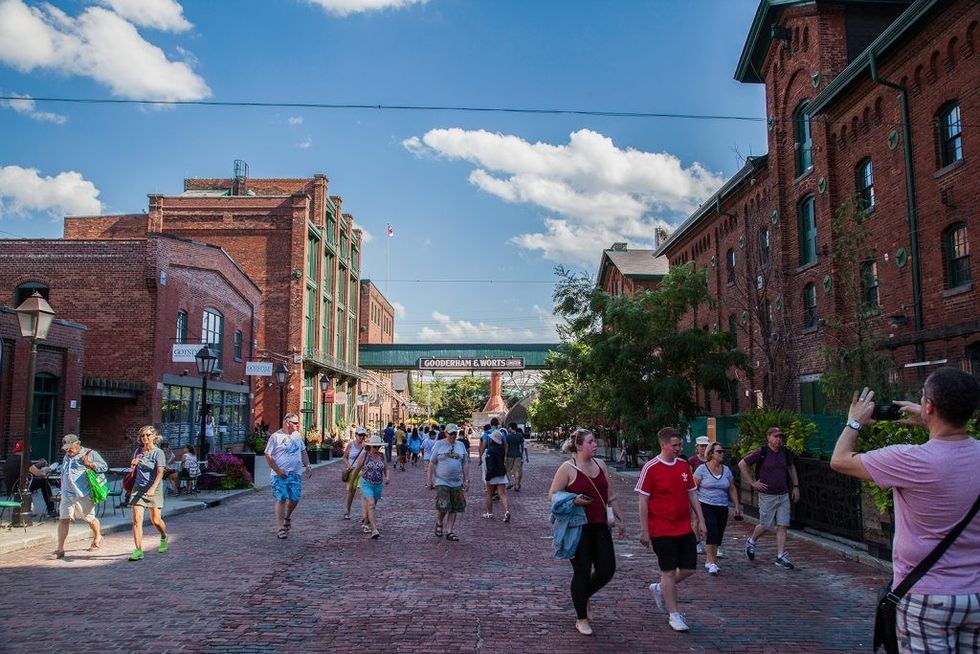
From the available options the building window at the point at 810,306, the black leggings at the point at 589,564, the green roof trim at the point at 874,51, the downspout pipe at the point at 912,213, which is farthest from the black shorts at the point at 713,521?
the building window at the point at 810,306

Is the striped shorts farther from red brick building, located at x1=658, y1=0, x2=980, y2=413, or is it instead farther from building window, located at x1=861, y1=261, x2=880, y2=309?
building window, located at x1=861, y1=261, x2=880, y2=309

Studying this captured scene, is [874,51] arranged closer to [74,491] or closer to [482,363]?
[74,491]

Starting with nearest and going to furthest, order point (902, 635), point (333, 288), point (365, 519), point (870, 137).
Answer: point (902, 635)
point (365, 519)
point (870, 137)
point (333, 288)

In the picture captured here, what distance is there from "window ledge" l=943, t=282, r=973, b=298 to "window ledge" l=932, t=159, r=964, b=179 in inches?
98.4

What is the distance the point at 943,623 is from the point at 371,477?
955 centimetres

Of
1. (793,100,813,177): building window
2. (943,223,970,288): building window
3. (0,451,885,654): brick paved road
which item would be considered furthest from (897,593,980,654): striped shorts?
(793,100,813,177): building window

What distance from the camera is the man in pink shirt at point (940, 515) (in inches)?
126

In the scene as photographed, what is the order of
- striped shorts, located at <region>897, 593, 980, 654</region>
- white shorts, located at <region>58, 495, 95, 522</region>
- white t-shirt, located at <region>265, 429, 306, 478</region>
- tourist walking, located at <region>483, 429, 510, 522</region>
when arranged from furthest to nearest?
1. tourist walking, located at <region>483, 429, 510, 522</region>
2. white t-shirt, located at <region>265, 429, 306, 478</region>
3. white shorts, located at <region>58, 495, 95, 522</region>
4. striped shorts, located at <region>897, 593, 980, 654</region>

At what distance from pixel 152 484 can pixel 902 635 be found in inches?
357

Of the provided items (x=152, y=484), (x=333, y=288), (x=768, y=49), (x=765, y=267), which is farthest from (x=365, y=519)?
(x=333, y=288)

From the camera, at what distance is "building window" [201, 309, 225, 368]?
104 feet

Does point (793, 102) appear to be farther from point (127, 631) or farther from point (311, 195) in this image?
point (311, 195)

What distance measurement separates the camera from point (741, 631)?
6742mm

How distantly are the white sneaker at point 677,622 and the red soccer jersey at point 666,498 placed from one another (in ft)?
2.22
